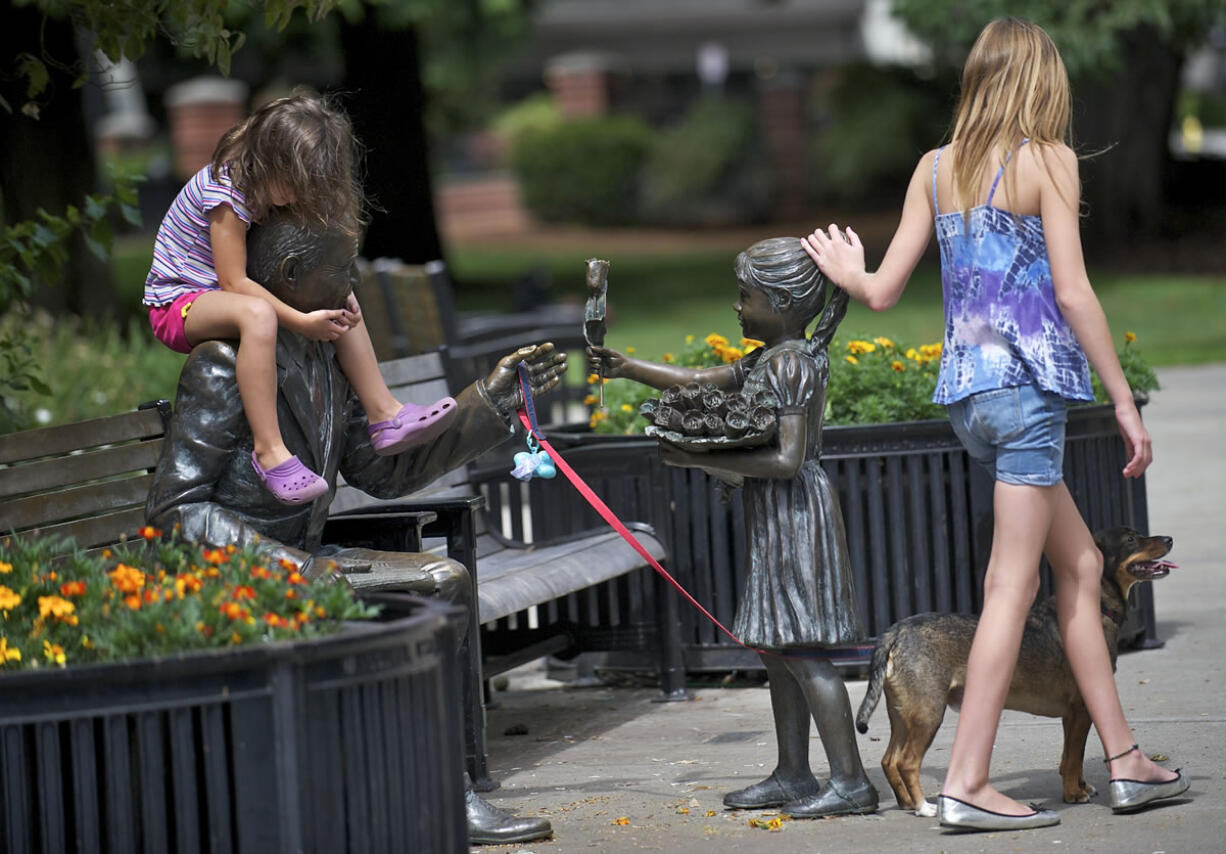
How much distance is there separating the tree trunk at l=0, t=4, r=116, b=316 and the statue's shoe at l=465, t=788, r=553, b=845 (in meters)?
12.3

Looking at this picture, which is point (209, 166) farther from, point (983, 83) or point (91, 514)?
point (983, 83)

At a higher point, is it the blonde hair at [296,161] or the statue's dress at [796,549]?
the blonde hair at [296,161]

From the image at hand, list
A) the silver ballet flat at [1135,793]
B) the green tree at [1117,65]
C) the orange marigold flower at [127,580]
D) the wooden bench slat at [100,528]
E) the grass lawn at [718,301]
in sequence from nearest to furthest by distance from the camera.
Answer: the orange marigold flower at [127,580], the silver ballet flat at [1135,793], the wooden bench slat at [100,528], the grass lawn at [718,301], the green tree at [1117,65]

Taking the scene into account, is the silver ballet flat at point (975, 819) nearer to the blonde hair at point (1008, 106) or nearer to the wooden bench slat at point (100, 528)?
the blonde hair at point (1008, 106)

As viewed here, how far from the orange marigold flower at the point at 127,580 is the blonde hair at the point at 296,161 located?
3.81 feet

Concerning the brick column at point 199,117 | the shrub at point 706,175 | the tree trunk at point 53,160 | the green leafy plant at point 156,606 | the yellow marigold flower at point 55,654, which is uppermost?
the brick column at point 199,117

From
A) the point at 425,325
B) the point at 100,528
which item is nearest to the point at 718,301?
the point at 425,325

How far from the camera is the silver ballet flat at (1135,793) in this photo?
4617mm

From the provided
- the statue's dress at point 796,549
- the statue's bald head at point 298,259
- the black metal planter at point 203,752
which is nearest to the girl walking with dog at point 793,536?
the statue's dress at point 796,549

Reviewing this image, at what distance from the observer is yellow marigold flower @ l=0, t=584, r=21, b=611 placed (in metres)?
3.70

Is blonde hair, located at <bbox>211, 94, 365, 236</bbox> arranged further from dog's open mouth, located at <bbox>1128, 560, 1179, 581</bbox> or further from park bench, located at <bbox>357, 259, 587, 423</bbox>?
park bench, located at <bbox>357, 259, 587, 423</bbox>

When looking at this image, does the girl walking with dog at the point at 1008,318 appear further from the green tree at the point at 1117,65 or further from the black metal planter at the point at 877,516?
the green tree at the point at 1117,65

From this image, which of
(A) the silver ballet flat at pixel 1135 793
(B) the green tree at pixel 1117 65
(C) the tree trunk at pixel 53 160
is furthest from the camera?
(B) the green tree at pixel 1117 65

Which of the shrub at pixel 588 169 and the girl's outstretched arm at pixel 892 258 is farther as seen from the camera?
the shrub at pixel 588 169
